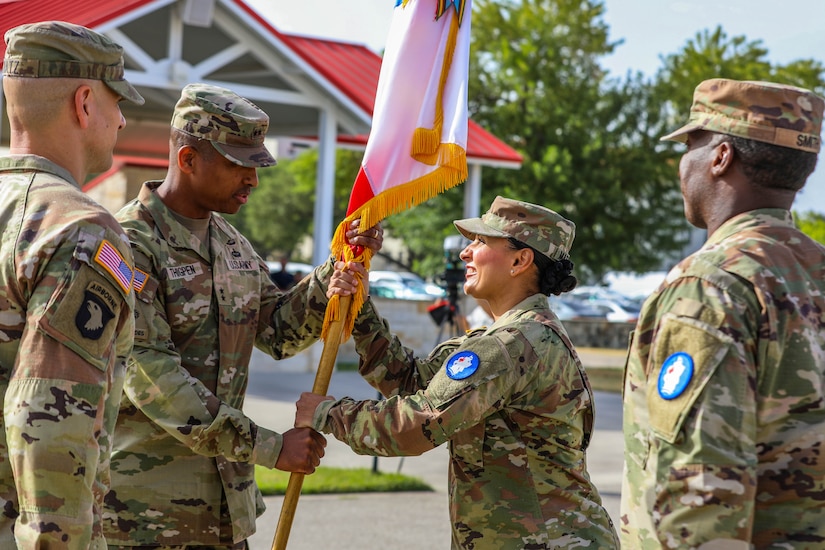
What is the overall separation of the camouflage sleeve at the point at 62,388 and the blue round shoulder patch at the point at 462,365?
3.89 feet

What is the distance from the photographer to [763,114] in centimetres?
239

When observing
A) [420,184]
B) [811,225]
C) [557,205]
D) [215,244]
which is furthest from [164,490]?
[811,225]

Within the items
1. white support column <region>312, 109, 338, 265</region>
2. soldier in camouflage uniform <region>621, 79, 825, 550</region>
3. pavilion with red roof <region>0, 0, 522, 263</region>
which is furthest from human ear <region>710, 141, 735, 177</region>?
white support column <region>312, 109, 338, 265</region>

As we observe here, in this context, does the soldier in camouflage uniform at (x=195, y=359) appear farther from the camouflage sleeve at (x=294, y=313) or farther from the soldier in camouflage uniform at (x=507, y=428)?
the soldier in camouflage uniform at (x=507, y=428)

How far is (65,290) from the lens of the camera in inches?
90.4

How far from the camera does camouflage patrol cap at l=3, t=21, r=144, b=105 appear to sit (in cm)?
250

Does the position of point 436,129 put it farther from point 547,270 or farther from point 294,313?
point 294,313

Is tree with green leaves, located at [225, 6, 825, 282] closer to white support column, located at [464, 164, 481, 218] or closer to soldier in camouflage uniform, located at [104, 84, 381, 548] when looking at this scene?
white support column, located at [464, 164, 481, 218]

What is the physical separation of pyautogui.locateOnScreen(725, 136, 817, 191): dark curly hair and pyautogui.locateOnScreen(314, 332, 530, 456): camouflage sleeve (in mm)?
1082

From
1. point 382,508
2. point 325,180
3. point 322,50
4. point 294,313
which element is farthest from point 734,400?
point 322,50

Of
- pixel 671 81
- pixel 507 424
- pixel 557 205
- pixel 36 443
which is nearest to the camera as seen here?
pixel 36 443

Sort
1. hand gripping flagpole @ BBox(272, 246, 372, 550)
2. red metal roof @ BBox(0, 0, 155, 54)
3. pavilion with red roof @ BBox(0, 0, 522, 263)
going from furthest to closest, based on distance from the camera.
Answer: pavilion with red roof @ BBox(0, 0, 522, 263) → red metal roof @ BBox(0, 0, 155, 54) → hand gripping flagpole @ BBox(272, 246, 372, 550)

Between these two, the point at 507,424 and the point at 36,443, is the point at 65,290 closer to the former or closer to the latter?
the point at 36,443

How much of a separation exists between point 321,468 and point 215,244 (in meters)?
5.31
